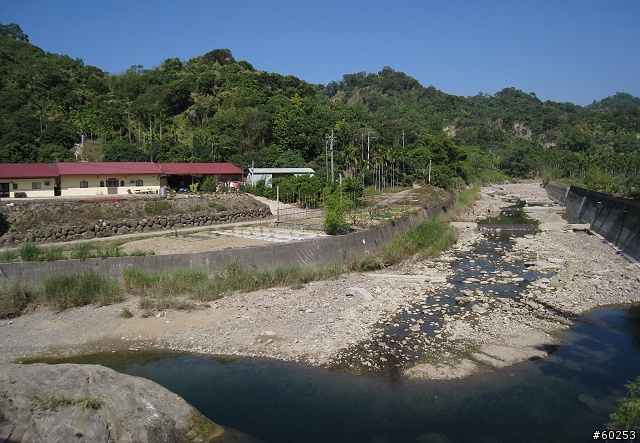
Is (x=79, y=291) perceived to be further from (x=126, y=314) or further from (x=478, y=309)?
(x=478, y=309)

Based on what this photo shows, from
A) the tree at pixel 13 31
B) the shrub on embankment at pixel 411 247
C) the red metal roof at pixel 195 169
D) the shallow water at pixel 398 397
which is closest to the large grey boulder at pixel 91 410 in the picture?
the shallow water at pixel 398 397

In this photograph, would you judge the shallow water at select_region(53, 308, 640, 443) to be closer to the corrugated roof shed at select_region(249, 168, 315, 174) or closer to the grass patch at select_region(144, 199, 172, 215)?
the grass patch at select_region(144, 199, 172, 215)

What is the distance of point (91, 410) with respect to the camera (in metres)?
9.79

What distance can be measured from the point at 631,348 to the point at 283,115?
6552 centimetres

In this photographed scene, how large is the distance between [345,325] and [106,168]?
1395 inches

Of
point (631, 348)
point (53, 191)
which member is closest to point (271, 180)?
point (53, 191)

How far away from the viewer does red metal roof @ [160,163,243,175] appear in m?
51.1

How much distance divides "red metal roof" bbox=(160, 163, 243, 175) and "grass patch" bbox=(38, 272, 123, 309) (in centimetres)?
3028

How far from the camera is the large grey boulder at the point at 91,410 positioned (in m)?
9.11

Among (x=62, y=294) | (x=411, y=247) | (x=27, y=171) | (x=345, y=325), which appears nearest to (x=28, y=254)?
(x=62, y=294)

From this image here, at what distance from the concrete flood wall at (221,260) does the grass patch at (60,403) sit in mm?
12191

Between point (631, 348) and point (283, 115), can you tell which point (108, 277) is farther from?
point (283, 115)

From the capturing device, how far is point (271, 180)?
53.5m

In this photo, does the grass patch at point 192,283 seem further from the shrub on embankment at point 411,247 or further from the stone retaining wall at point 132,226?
the stone retaining wall at point 132,226
